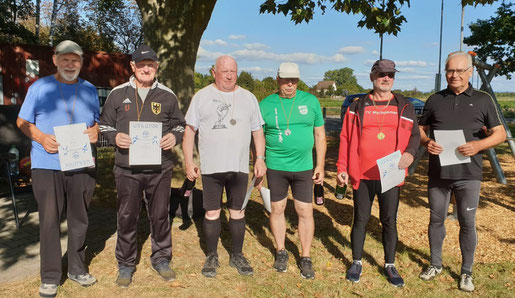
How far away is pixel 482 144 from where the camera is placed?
3789 millimetres

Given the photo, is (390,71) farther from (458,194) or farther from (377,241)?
(377,241)

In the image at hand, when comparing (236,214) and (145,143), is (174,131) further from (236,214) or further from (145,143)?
(236,214)

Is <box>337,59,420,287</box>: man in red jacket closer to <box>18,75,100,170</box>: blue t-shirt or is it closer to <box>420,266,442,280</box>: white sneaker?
<box>420,266,442,280</box>: white sneaker

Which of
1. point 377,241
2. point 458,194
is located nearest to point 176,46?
point 377,241

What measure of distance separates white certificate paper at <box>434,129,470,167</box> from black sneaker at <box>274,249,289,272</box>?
1906 millimetres

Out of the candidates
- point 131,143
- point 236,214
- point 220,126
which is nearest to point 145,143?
point 131,143

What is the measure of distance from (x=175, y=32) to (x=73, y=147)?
512 centimetres

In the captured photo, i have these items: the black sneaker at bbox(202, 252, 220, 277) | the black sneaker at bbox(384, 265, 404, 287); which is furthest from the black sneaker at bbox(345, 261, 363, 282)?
the black sneaker at bbox(202, 252, 220, 277)

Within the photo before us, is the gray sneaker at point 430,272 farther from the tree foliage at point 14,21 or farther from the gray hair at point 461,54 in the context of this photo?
the tree foliage at point 14,21

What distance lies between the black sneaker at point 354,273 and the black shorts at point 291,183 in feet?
2.82

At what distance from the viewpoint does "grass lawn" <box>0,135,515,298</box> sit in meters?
3.99

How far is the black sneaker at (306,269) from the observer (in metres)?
4.31

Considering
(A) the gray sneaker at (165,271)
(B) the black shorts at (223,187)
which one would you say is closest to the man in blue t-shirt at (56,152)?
(A) the gray sneaker at (165,271)

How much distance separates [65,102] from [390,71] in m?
2.94
